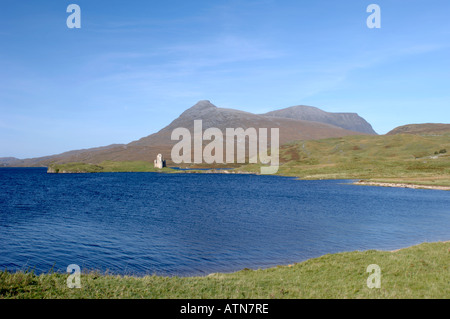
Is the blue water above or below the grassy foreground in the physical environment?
below

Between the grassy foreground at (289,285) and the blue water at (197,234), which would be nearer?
the grassy foreground at (289,285)

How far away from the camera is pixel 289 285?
58.4 feet

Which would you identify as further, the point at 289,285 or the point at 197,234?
the point at 197,234

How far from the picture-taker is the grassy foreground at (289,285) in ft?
50.0

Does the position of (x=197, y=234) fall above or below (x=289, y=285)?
below

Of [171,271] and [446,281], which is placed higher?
[446,281]

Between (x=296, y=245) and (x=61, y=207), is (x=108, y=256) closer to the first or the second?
(x=296, y=245)

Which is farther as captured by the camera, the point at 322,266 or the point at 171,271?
the point at 171,271

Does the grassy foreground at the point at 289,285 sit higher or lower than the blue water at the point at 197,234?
higher

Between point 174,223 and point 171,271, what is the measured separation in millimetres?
22617

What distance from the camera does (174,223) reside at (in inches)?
1948

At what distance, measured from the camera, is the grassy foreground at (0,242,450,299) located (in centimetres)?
1524
